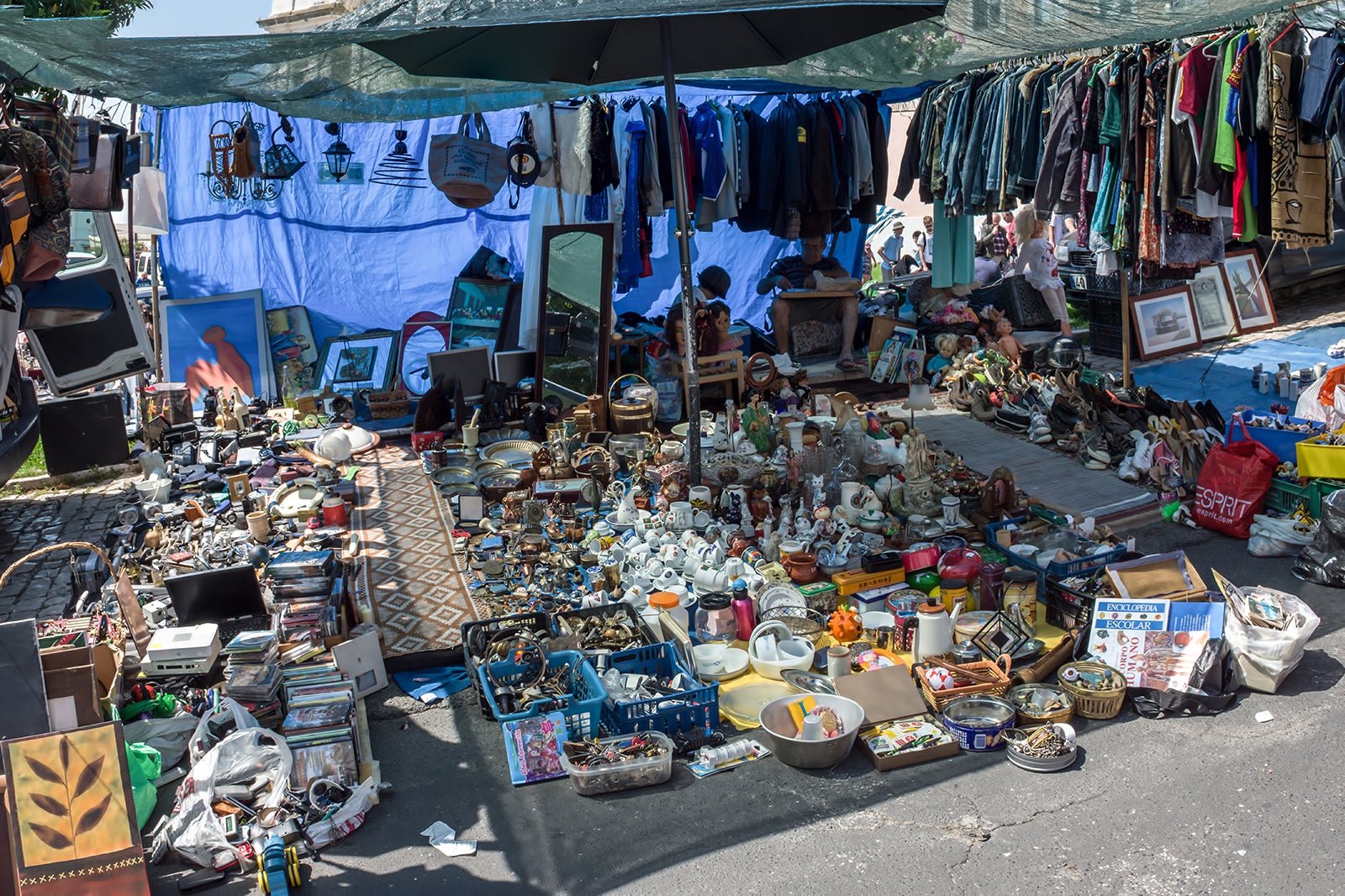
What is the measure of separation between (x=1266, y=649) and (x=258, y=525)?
600cm

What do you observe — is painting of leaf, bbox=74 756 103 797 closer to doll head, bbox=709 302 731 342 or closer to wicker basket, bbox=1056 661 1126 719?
wicker basket, bbox=1056 661 1126 719

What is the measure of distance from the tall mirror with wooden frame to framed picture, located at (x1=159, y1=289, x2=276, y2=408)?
304 cm

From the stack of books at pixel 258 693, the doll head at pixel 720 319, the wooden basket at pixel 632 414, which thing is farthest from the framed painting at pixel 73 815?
the doll head at pixel 720 319

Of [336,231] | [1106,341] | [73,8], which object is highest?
[73,8]

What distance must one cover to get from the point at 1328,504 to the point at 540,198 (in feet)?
23.6

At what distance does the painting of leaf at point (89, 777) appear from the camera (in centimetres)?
366

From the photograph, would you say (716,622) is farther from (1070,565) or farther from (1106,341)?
(1106,341)

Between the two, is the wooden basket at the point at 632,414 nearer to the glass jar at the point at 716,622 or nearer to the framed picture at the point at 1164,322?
the glass jar at the point at 716,622

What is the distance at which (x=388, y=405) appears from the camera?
10.3 metres

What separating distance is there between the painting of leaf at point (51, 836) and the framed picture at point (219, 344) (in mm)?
7840

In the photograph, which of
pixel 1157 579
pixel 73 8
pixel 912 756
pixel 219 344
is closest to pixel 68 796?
pixel 912 756

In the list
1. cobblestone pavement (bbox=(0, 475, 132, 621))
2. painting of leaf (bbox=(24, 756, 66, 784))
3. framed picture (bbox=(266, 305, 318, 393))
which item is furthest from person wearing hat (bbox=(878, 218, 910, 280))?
painting of leaf (bbox=(24, 756, 66, 784))

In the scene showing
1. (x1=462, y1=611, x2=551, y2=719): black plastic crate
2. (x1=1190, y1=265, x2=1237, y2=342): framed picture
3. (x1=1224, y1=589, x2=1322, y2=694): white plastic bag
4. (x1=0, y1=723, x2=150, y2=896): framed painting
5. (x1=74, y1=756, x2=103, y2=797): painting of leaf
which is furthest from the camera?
(x1=1190, y1=265, x2=1237, y2=342): framed picture

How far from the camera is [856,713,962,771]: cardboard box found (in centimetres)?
468
